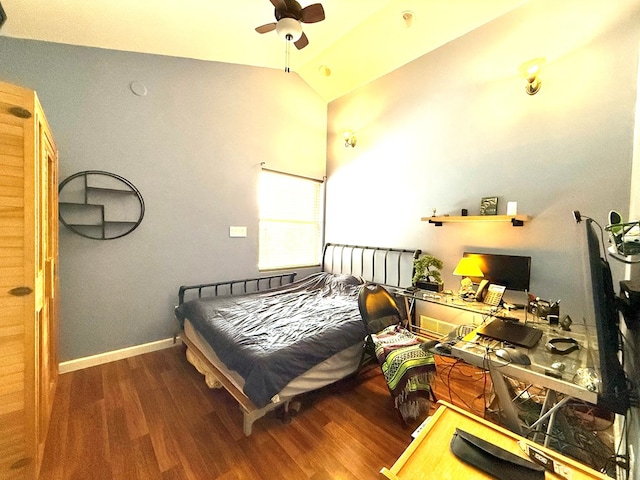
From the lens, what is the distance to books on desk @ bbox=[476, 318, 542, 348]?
52.7 inches

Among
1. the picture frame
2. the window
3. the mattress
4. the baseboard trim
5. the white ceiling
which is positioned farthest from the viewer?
the window

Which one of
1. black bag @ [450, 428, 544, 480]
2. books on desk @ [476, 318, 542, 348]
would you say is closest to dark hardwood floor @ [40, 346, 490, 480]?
books on desk @ [476, 318, 542, 348]

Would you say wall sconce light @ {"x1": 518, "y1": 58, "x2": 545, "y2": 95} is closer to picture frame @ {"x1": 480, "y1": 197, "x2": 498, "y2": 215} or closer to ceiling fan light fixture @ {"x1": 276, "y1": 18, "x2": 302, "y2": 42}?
picture frame @ {"x1": 480, "y1": 197, "x2": 498, "y2": 215}

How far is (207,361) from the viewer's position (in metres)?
2.17

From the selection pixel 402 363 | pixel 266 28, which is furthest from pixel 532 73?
pixel 402 363

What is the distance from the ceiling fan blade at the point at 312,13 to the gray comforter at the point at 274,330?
250 cm

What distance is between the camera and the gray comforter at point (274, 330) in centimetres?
163

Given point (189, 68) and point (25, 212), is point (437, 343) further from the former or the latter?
point (189, 68)

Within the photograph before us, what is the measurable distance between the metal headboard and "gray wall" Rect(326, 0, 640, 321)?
0.60 feet

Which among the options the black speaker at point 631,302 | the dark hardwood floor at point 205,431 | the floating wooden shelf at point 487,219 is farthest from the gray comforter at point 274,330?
the black speaker at point 631,302

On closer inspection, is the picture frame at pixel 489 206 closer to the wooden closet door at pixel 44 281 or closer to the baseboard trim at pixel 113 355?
the wooden closet door at pixel 44 281

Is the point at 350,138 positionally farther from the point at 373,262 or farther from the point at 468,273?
the point at 468,273

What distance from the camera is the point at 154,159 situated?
8.78ft

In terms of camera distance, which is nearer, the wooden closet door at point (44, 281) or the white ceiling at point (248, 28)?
the wooden closet door at point (44, 281)
